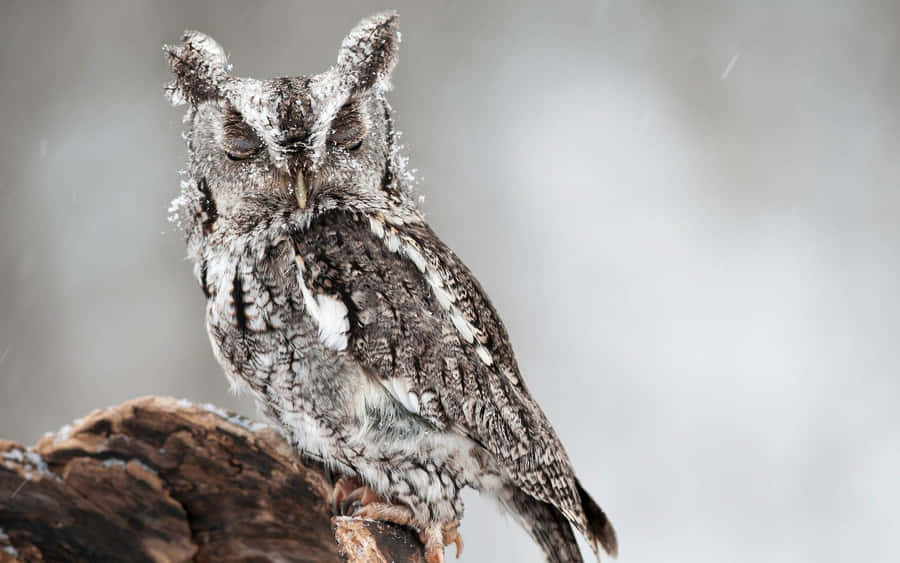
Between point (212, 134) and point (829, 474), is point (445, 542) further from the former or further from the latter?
point (829, 474)

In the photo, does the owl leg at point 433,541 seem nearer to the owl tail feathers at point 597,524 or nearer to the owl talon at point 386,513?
the owl talon at point 386,513

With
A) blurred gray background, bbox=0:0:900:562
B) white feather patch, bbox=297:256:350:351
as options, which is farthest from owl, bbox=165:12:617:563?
blurred gray background, bbox=0:0:900:562

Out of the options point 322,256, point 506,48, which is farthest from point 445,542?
point 506,48

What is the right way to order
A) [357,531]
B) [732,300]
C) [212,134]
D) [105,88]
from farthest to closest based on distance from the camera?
[732,300]
[105,88]
[212,134]
[357,531]

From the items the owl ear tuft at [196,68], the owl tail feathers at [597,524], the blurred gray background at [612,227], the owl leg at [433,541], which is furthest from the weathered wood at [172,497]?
the blurred gray background at [612,227]

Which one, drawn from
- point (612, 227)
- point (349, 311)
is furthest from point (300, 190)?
point (612, 227)

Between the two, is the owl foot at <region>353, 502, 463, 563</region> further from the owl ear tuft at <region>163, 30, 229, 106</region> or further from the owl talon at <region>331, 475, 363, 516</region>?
the owl ear tuft at <region>163, 30, 229, 106</region>
